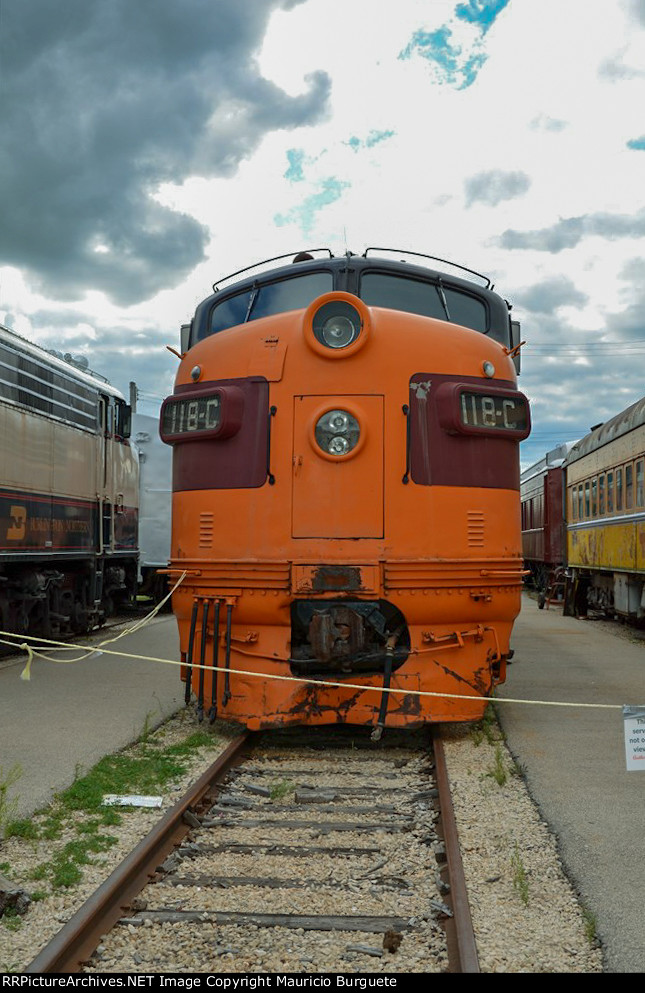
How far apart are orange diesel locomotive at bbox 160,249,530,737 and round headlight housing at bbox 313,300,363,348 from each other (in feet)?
0.04

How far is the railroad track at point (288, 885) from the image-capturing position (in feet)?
11.0

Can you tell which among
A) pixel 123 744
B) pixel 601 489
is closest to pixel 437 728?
pixel 123 744

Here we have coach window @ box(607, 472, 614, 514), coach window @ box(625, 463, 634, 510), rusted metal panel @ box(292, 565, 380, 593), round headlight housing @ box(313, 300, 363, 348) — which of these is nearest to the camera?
rusted metal panel @ box(292, 565, 380, 593)

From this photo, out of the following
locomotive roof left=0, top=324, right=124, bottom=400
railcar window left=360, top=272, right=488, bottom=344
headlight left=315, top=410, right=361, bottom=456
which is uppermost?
locomotive roof left=0, top=324, right=124, bottom=400

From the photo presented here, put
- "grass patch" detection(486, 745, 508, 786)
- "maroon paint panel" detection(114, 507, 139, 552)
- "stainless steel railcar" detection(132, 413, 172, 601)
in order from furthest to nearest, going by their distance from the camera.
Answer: "stainless steel railcar" detection(132, 413, 172, 601) < "maroon paint panel" detection(114, 507, 139, 552) < "grass patch" detection(486, 745, 508, 786)

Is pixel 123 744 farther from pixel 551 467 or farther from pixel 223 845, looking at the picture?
pixel 551 467

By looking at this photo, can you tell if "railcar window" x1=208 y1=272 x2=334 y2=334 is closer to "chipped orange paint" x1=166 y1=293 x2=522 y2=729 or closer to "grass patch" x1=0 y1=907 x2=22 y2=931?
"chipped orange paint" x1=166 y1=293 x2=522 y2=729

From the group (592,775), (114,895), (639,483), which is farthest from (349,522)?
(639,483)

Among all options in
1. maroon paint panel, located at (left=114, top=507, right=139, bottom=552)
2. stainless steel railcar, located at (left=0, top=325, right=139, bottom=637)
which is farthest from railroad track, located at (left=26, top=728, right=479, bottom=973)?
maroon paint panel, located at (left=114, top=507, right=139, bottom=552)

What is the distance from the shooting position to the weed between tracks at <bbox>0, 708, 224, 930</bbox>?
420 cm

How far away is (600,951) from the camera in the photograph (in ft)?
11.2

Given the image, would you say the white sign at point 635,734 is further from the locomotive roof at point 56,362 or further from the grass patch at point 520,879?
the locomotive roof at point 56,362

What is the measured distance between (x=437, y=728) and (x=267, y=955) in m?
3.91

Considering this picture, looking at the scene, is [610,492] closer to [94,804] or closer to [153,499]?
[153,499]
